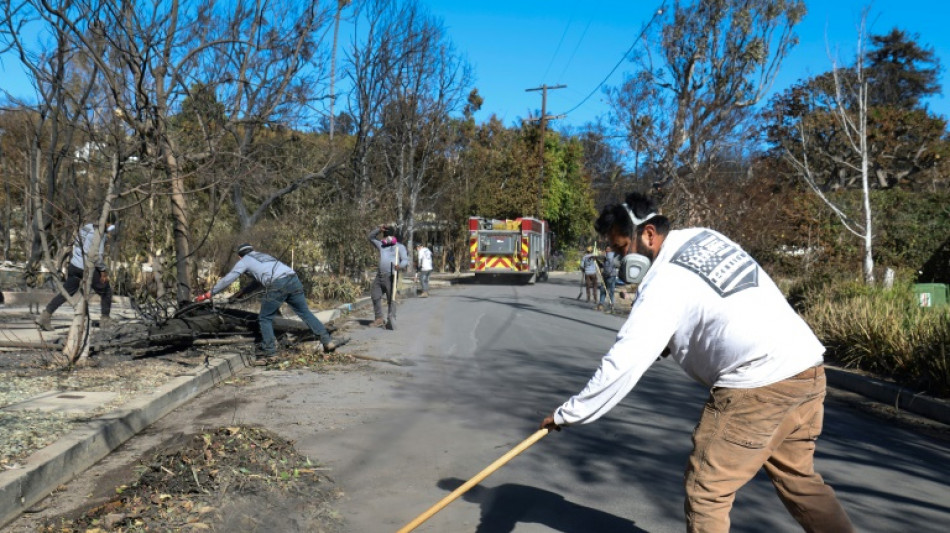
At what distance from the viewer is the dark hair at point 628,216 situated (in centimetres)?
330

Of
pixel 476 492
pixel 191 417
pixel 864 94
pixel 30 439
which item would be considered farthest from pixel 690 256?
pixel 864 94

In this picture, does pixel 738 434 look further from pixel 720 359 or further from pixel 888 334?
pixel 888 334

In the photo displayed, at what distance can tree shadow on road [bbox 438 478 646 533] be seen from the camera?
425 cm

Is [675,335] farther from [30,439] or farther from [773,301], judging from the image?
[30,439]

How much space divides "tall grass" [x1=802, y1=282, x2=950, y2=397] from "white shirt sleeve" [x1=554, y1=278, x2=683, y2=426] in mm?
6369

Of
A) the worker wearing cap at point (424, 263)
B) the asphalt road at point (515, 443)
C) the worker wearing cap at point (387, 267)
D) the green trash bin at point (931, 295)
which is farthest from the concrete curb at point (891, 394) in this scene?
the worker wearing cap at point (424, 263)

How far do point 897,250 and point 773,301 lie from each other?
64.3 ft

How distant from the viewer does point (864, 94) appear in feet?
51.1

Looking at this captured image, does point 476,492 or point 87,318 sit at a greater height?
point 87,318

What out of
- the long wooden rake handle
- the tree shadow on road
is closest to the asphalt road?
the tree shadow on road

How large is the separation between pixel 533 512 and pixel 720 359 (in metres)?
1.92

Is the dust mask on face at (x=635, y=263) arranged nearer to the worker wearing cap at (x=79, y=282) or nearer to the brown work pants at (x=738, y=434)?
the brown work pants at (x=738, y=434)

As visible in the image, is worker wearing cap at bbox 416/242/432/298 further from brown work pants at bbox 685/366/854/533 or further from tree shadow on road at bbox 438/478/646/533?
brown work pants at bbox 685/366/854/533

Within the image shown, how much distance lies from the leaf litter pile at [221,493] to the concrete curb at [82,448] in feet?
0.91
